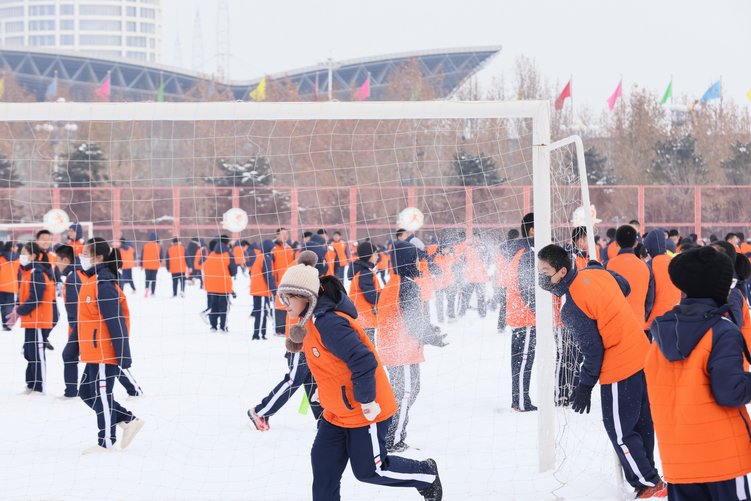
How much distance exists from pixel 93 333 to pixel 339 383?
2368mm

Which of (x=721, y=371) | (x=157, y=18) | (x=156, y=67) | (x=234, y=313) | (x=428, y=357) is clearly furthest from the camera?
(x=157, y=18)

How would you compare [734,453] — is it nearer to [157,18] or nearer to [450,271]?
[450,271]

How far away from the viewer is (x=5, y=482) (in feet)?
12.6

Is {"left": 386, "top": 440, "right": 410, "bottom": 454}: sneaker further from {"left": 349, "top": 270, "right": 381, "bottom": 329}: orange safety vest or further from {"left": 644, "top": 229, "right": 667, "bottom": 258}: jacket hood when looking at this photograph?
{"left": 644, "top": 229, "right": 667, "bottom": 258}: jacket hood

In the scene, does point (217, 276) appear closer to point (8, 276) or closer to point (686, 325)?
point (8, 276)

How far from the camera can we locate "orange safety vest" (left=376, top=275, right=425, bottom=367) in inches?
173

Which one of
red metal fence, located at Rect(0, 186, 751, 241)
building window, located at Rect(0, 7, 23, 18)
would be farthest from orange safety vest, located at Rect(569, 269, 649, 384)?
building window, located at Rect(0, 7, 23, 18)

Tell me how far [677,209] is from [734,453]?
20.1 meters

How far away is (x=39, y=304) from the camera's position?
6086 millimetres

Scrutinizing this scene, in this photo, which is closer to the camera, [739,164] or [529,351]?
[529,351]

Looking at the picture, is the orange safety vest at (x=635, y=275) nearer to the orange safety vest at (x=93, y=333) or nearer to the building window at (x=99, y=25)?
the orange safety vest at (x=93, y=333)

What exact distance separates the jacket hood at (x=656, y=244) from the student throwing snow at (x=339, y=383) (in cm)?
369

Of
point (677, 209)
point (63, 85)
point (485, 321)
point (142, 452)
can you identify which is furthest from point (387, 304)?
point (63, 85)

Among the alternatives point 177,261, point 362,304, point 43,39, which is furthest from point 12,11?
point 362,304
